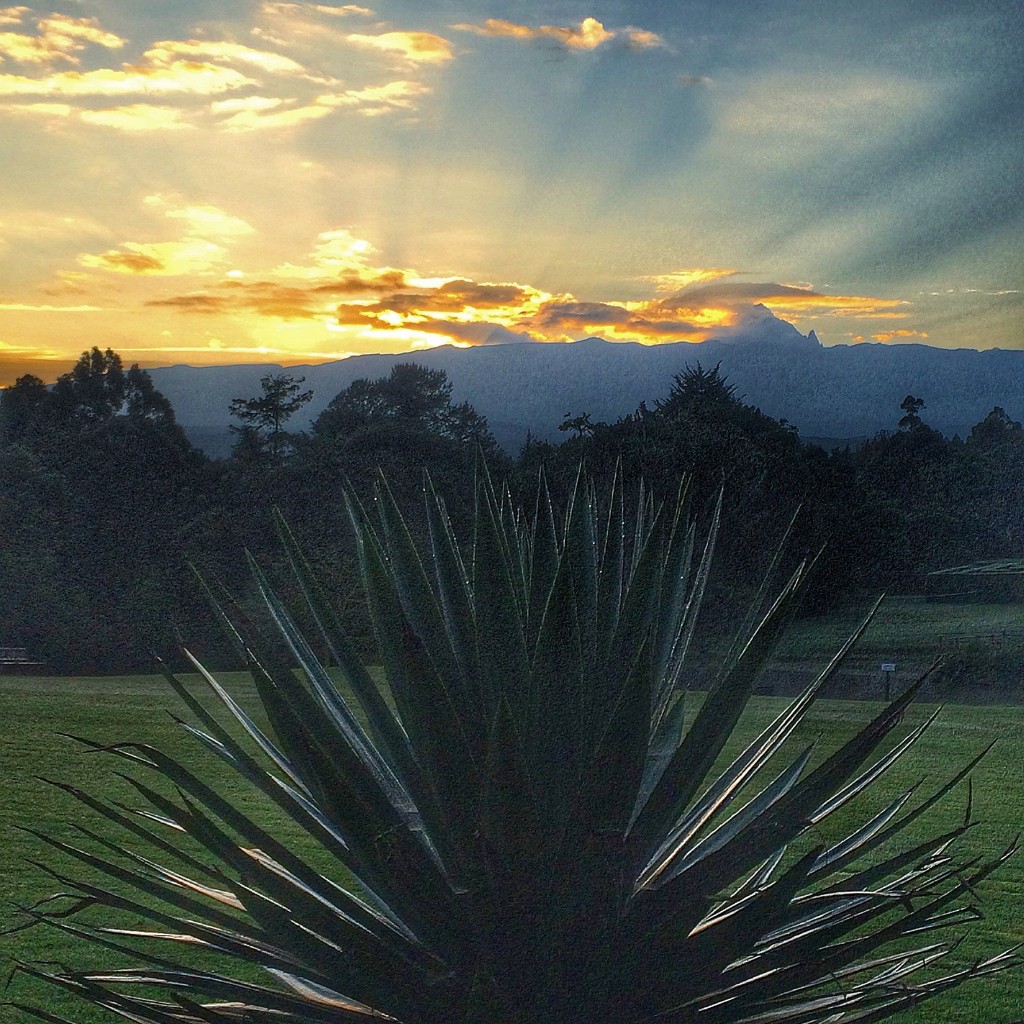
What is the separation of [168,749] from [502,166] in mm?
4212

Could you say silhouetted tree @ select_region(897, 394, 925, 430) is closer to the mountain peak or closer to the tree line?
the tree line

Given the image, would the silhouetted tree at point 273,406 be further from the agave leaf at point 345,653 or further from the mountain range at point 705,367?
the agave leaf at point 345,653

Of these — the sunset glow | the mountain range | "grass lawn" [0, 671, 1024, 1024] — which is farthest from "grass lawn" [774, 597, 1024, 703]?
the mountain range

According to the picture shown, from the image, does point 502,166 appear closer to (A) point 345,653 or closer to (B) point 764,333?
(A) point 345,653

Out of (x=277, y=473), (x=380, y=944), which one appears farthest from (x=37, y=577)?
(x=380, y=944)

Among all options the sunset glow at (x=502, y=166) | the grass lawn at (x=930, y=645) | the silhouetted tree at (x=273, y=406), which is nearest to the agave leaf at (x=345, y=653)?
the sunset glow at (x=502, y=166)

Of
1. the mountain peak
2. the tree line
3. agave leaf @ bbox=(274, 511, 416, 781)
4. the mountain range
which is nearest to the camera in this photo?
agave leaf @ bbox=(274, 511, 416, 781)

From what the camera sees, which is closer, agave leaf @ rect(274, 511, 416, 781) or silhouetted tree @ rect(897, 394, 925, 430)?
agave leaf @ rect(274, 511, 416, 781)

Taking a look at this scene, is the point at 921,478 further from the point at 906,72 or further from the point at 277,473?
the point at 277,473

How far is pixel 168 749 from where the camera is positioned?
219 inches

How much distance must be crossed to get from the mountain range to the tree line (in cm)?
73

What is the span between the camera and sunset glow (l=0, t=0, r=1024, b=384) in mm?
6059

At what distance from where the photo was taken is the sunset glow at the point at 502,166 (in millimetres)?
6059

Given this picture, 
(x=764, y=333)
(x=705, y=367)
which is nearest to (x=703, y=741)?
(x=705, y=367)
